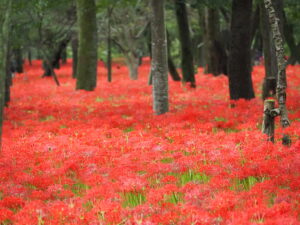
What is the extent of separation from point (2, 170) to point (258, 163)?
4249mm

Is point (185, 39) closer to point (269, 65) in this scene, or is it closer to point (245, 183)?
point (269, 65)

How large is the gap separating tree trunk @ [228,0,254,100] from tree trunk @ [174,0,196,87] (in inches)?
201

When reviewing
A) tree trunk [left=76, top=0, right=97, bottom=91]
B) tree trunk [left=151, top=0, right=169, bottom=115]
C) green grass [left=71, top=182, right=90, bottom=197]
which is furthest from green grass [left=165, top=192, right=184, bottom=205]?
tree trunk [left=76, top=0, right=97, bottom=91]

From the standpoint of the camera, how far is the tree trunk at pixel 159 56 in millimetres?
13336

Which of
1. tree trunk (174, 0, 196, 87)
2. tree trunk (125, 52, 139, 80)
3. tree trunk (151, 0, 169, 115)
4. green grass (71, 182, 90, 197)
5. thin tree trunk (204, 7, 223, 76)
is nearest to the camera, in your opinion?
green grass (71, 182, 90, 197)

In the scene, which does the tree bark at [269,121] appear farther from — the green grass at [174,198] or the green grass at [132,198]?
the green grass at [132,198]

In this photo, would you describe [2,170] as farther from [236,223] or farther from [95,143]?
[236,223]

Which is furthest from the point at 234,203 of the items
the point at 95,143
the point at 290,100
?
the point at 290,100

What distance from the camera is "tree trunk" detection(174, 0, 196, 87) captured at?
1950cm

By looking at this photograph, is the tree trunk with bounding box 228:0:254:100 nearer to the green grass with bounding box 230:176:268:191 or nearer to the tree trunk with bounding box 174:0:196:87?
the tree trunk with bounding box 174:0:196:87

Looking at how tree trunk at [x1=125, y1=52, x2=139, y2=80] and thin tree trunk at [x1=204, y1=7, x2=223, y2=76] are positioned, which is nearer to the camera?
thin tree trunk at [x1=204, y1=7, x2=223, y2=76]

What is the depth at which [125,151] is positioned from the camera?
9.22 metres

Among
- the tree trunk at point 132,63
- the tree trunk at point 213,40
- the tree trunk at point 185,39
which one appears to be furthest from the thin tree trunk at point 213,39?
Answer: the tree trunk at point 132,63

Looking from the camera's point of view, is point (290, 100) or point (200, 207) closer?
point (200, 207)
